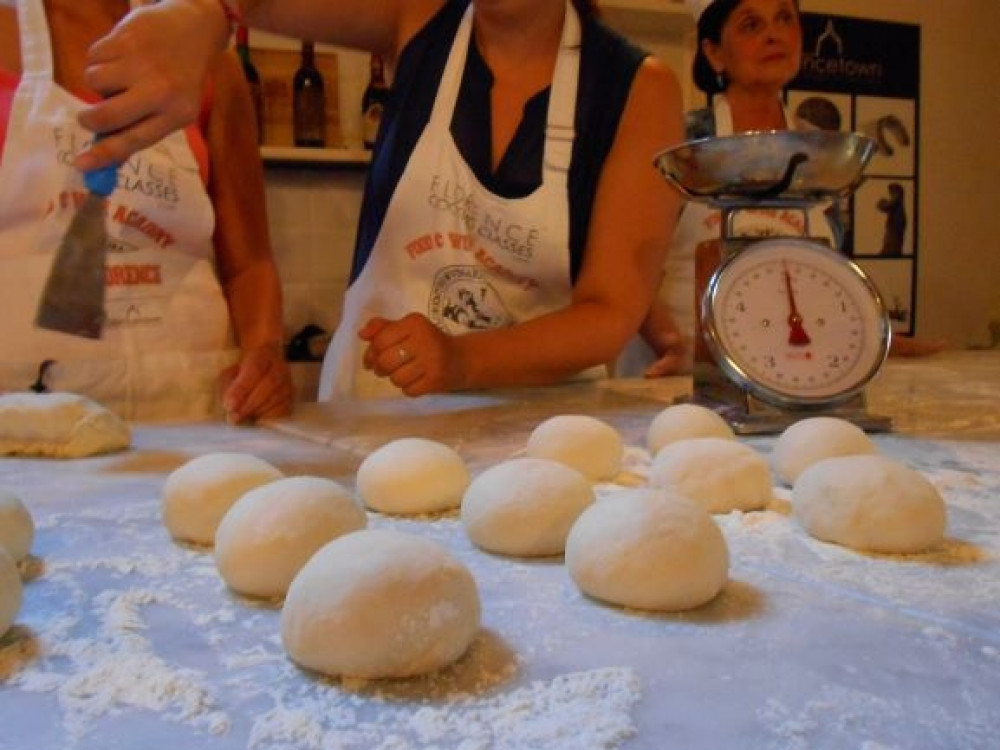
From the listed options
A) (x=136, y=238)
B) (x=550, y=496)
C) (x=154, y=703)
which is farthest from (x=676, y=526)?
(x=136, y=238)

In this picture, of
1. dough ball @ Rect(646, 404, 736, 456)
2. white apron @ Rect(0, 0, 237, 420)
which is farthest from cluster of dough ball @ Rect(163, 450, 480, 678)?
white apron @ Rect(0, 0, 237, 420)

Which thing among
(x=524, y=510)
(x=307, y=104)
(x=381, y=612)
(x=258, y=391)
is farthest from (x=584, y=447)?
(x=307, y=104)

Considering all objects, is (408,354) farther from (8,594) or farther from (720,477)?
(8,594)

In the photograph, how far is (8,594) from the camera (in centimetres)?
58

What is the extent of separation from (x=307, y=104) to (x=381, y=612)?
2183mm

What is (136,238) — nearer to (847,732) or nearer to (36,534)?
(36,534)

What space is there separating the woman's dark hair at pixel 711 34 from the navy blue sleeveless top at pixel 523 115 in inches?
21.0

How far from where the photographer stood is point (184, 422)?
4.45ft

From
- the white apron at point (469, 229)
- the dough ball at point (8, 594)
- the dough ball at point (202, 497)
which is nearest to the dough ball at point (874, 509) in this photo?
the dough ball at point (202, 497)

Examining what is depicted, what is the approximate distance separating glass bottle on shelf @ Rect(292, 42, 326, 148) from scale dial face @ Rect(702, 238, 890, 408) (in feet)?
5.11

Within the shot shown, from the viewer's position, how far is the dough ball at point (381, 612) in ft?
1.72

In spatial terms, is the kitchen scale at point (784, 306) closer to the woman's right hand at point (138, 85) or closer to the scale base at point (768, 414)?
the scale base at point (768, 414)

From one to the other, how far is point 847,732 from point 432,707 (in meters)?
0.21

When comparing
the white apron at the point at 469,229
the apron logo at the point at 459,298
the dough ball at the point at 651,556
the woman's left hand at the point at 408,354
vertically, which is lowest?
the dough ball at the point at 651,556
